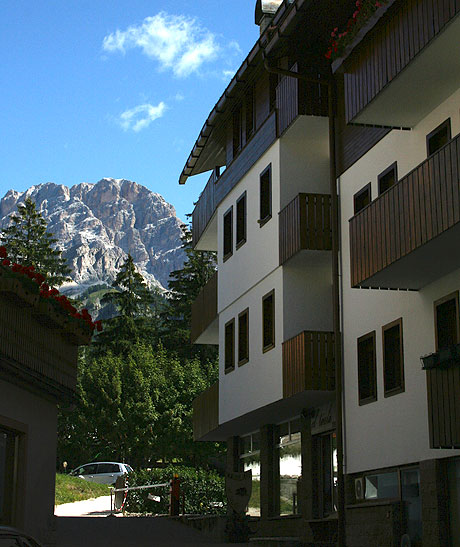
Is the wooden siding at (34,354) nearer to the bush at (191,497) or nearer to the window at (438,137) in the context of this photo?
the window at (438,137)

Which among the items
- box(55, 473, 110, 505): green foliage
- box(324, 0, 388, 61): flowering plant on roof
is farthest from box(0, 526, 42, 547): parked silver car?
box(55, 473, 110, 505): green foliage

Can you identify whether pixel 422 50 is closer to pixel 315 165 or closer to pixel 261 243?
pixel 315 165

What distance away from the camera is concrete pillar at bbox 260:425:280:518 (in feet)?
87.1

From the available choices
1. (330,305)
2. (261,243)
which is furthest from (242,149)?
(330,305)

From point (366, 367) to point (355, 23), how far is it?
23.2 feet

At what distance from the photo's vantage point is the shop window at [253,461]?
2801 centimetres

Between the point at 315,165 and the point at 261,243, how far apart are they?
2533 mm

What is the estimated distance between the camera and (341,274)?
2186 cm

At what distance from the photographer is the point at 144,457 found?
55.3 m

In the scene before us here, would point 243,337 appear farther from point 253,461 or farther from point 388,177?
point 388,177

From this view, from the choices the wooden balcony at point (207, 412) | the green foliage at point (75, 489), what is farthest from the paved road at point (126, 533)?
the green foliage at point (75, 489)

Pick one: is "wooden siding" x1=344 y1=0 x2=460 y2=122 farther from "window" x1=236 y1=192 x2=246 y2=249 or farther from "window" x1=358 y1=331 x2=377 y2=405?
"window" x1=236 y1=192 x2=246 y2=249

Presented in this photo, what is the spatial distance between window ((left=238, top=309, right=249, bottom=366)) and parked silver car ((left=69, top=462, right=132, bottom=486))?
2682 cm

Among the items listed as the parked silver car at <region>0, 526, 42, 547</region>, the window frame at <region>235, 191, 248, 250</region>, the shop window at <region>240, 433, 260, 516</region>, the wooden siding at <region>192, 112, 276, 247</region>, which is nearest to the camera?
the parked silver car at <region>0, 526, 42, 547</region>
